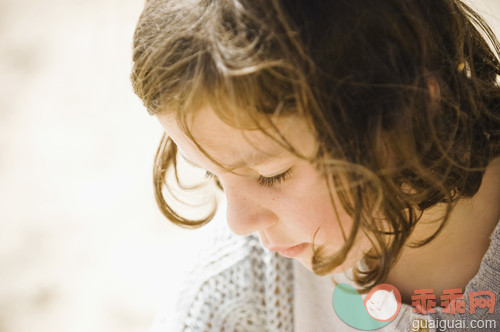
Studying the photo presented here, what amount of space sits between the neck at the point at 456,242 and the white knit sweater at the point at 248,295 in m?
0.08

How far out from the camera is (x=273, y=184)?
0.73m

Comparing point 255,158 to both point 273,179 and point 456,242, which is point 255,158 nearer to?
point 273,179

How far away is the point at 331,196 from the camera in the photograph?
69 centimetres

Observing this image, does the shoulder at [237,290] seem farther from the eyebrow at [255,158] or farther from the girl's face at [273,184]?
the eyebrow at [255,158]

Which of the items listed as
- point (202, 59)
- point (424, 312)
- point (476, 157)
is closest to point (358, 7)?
point (202, 59)

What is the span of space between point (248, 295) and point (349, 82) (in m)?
0.41

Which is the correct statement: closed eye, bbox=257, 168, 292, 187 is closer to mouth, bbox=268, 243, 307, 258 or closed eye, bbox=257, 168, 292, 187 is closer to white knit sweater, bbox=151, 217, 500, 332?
mouth, bbox=268, 243, 307, 258

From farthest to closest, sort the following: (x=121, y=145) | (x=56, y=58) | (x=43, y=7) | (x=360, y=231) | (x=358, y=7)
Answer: (x=43, y=7), (x=56, y=58), (x=121, y=145), (x=360, y=231), (x=358, y=7)

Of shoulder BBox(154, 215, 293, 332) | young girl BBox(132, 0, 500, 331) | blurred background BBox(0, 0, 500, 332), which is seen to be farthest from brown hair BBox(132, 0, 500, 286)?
blurred background BBox(0, 0, 500, 332)

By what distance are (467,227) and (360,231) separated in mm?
212

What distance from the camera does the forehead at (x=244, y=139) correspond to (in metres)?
0.65

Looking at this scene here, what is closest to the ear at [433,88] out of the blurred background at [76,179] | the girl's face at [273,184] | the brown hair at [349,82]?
the brown hair at [349,82]

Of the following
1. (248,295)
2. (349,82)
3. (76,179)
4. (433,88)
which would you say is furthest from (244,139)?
(76,179)

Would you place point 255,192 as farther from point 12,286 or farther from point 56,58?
point 56,58
